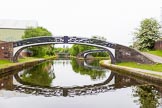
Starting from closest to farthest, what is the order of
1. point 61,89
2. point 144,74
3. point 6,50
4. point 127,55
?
point 61,89 < point 144,74 < point 127,55 < point 6,50

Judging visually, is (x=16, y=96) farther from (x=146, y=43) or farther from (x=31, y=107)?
(x=146, y=43)

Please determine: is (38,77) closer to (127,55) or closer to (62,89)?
(62,89)

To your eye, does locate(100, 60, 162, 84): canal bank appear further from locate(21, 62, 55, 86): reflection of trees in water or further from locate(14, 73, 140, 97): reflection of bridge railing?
locate(21, 62, 55, 86): reflection of trees in water

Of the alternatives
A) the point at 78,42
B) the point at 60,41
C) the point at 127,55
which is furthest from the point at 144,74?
the point at 60,41

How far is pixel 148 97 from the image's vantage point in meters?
15.7

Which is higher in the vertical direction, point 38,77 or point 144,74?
point 144,74

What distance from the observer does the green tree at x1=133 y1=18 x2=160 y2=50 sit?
60.6 m

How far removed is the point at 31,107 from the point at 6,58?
104 ft

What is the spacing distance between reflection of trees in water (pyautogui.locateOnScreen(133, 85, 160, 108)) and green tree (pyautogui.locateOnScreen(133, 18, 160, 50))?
42.5 metres

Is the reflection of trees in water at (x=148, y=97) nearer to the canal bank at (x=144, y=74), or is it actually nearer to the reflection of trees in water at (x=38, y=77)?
the canal bank at (x=144, y=74)

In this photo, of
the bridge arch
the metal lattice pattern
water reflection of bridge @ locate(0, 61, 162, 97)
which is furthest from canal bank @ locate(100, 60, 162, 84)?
the metal lattice pattern

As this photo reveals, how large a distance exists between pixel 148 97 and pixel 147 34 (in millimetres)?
45682

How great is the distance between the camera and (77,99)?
1595 centimetres

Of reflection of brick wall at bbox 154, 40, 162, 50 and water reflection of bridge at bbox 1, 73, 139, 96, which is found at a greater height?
reflection of brick wall at bbox 154, 40, 162, 50
